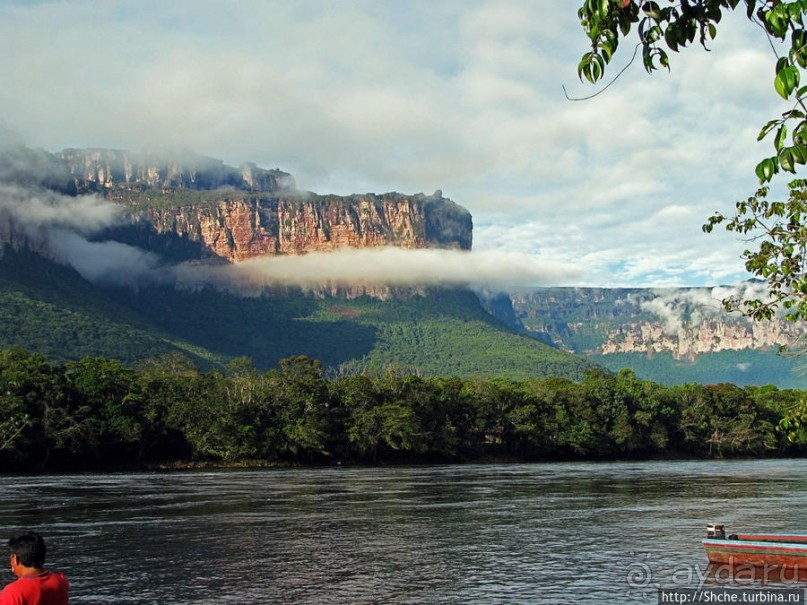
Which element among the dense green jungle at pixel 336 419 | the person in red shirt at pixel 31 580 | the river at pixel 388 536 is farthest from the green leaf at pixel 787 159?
the dense green jungle at pixel 336 419

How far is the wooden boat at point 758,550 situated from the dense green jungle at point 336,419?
5938cm

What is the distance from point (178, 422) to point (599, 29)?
10065 cm

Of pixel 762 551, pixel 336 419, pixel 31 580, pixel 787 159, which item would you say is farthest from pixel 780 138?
pixel 336 419

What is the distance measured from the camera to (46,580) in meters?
10.1

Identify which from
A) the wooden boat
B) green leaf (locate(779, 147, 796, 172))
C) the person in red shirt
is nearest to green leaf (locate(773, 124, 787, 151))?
green leaf (locate(779, 147, 796, 172))

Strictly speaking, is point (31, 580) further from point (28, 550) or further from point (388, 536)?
point (388, 536)

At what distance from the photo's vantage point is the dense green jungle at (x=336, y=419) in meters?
94.5

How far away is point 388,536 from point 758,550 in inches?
650

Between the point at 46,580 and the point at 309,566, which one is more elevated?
the point at 46,580

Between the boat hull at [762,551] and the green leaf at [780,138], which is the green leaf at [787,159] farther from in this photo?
the boat hull at [762,551]

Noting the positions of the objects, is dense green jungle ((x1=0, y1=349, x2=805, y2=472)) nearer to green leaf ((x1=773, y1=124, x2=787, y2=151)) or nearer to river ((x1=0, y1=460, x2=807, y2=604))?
river ((x1=0, y1=460, x2=807, y2=604))

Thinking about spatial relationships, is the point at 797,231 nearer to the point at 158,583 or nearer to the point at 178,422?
the point at 158,583

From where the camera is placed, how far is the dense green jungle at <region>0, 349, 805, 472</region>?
9450 cm

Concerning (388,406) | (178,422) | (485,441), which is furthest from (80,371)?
(485,441)
